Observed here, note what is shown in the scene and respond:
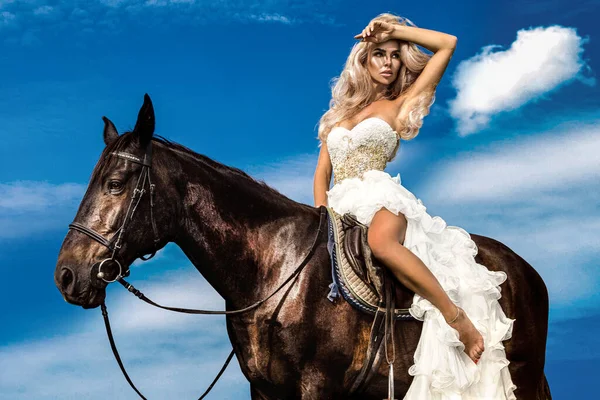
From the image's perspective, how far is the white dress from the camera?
5641mm

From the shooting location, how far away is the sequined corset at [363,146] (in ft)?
20.0

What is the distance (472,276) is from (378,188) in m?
1.09

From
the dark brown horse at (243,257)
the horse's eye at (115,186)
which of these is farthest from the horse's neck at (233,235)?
the horse's eye at (115,186)

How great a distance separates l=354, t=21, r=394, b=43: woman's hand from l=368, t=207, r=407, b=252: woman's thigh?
5.44ft

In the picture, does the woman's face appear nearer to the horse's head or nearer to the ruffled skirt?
the ruffled skirt

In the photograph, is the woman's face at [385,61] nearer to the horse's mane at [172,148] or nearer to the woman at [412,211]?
the woman at [412,211]

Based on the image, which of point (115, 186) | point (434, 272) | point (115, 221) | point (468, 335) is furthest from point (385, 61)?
point (115, 221)

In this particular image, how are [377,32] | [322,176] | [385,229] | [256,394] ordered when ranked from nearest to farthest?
[385,229] → [256,394] → [377,32] → [322,176]

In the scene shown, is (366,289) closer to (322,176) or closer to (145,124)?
(322,176)

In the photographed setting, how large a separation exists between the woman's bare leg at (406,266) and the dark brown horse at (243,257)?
0.29m

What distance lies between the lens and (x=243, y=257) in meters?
5.54

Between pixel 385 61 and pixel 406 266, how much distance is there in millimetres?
2036

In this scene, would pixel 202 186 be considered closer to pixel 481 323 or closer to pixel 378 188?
pixel 378 188

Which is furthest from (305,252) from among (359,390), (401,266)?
(359,390)
